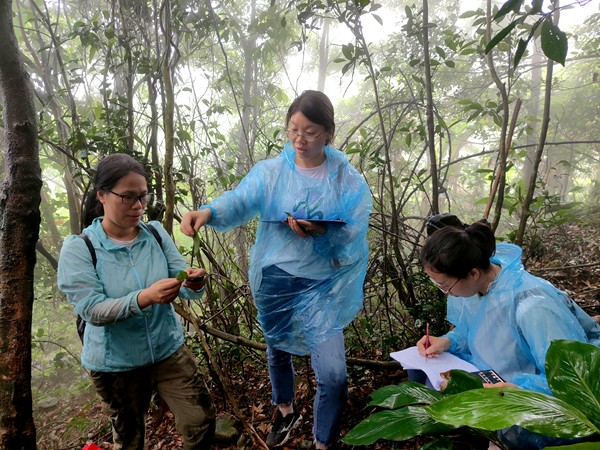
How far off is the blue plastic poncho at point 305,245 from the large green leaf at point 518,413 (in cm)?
118

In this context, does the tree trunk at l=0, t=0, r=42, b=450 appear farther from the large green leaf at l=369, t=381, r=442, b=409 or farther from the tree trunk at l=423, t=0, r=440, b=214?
the tree trunk at l=423, t=0, r=440, b=214

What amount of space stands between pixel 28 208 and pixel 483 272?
1.87 meters

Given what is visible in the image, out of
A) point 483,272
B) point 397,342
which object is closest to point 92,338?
point 483,272

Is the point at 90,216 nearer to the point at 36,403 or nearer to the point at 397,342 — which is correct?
the point at 397,342

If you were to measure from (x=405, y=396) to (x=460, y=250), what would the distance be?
2.19 ft

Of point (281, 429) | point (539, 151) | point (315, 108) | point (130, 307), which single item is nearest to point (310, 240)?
point (315, 108)

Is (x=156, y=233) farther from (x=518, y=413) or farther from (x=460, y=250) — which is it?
(x=518, y=413)

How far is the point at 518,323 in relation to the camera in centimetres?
154

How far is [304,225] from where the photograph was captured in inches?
72.8

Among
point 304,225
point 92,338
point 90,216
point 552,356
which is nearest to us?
point 552,356

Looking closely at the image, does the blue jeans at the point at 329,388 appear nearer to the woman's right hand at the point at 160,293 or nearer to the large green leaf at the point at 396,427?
the large green leaf at the point at 396,427

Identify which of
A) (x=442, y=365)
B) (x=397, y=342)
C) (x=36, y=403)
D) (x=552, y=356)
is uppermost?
(x=552, y=356)

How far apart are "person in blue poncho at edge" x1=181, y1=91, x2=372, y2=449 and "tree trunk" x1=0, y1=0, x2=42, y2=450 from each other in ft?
2.13

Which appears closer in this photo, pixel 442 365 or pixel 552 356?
pixel 552 356
